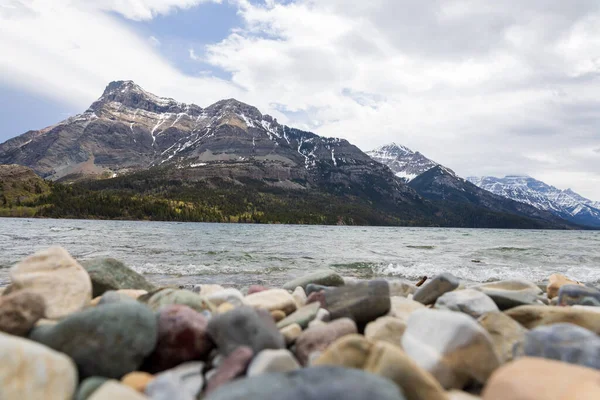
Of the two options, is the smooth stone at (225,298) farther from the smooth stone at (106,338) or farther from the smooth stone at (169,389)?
the smooth stone at (169,389)

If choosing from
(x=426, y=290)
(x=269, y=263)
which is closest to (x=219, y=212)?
(x=269, y=263)

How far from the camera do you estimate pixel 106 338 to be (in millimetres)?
4145

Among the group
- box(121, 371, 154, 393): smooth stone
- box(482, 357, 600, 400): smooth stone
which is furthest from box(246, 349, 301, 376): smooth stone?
box(482, 357, 600, 400): smooth stone

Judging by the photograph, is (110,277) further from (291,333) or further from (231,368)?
(231,368)

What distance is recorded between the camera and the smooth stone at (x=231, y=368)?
388 centimetres

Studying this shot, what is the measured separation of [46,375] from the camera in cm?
338

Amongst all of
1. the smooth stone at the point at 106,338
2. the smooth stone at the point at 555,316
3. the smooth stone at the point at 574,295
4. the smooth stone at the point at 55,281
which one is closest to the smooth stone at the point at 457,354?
the smooth stone at the point at 555,316

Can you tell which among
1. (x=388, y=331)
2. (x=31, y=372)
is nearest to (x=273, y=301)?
(x=388, y=331)

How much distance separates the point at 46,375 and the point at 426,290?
7.27 metres

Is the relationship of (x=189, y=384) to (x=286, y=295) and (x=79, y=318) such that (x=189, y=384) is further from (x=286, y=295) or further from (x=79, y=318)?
(x=286, y=295)

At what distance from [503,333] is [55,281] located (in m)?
6.98

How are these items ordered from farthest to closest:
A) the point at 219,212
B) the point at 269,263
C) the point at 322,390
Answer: the point at 219,212, the point at 269,263, the point at 322,390

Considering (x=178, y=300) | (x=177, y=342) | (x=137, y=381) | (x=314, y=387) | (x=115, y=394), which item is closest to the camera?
(x=314, y=387)

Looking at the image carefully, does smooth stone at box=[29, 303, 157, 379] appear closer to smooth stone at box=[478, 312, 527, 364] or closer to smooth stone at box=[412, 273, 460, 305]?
smooth stone at box=[478, 312, 527, 364]
